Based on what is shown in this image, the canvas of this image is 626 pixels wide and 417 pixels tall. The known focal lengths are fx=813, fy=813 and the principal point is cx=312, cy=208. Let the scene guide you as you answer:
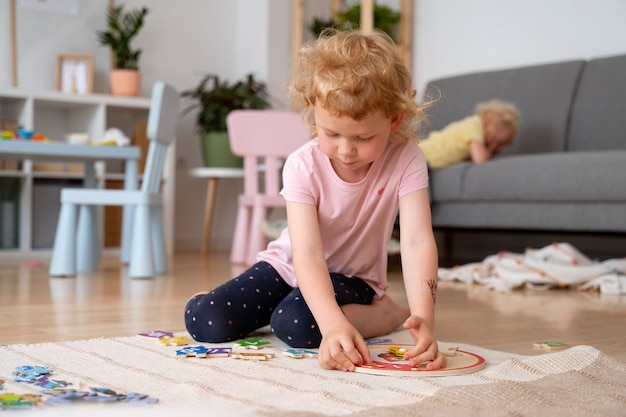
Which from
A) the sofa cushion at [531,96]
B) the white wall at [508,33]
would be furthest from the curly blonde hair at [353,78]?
the white wall at [508,33]

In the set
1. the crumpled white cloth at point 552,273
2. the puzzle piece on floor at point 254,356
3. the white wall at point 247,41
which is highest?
the white wall at point 247,41

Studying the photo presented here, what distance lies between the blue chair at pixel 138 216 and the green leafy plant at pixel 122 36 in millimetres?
1353

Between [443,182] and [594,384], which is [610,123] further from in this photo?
[594,384]

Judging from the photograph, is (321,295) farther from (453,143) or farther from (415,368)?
(453,143)

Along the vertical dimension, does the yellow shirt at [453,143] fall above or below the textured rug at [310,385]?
above

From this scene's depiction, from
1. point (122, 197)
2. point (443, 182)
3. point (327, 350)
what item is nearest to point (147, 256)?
point (122, 197)

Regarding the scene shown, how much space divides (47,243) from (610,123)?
2.79m

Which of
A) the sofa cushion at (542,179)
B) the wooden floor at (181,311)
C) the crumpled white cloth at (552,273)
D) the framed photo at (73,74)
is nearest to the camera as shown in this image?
the wooden floor at (181,311)

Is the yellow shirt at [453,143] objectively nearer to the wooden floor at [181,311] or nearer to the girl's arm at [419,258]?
the wooden floor at [181,311]

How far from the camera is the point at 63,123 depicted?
4.56 metres

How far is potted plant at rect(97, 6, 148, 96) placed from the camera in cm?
443

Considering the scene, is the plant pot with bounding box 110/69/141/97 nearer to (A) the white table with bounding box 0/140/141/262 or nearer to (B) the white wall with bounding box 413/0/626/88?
(A) the white table with bounding box 0/140/141/262

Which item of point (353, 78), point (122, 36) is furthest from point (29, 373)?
point (122, 36)

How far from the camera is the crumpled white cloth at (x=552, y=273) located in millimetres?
2801
